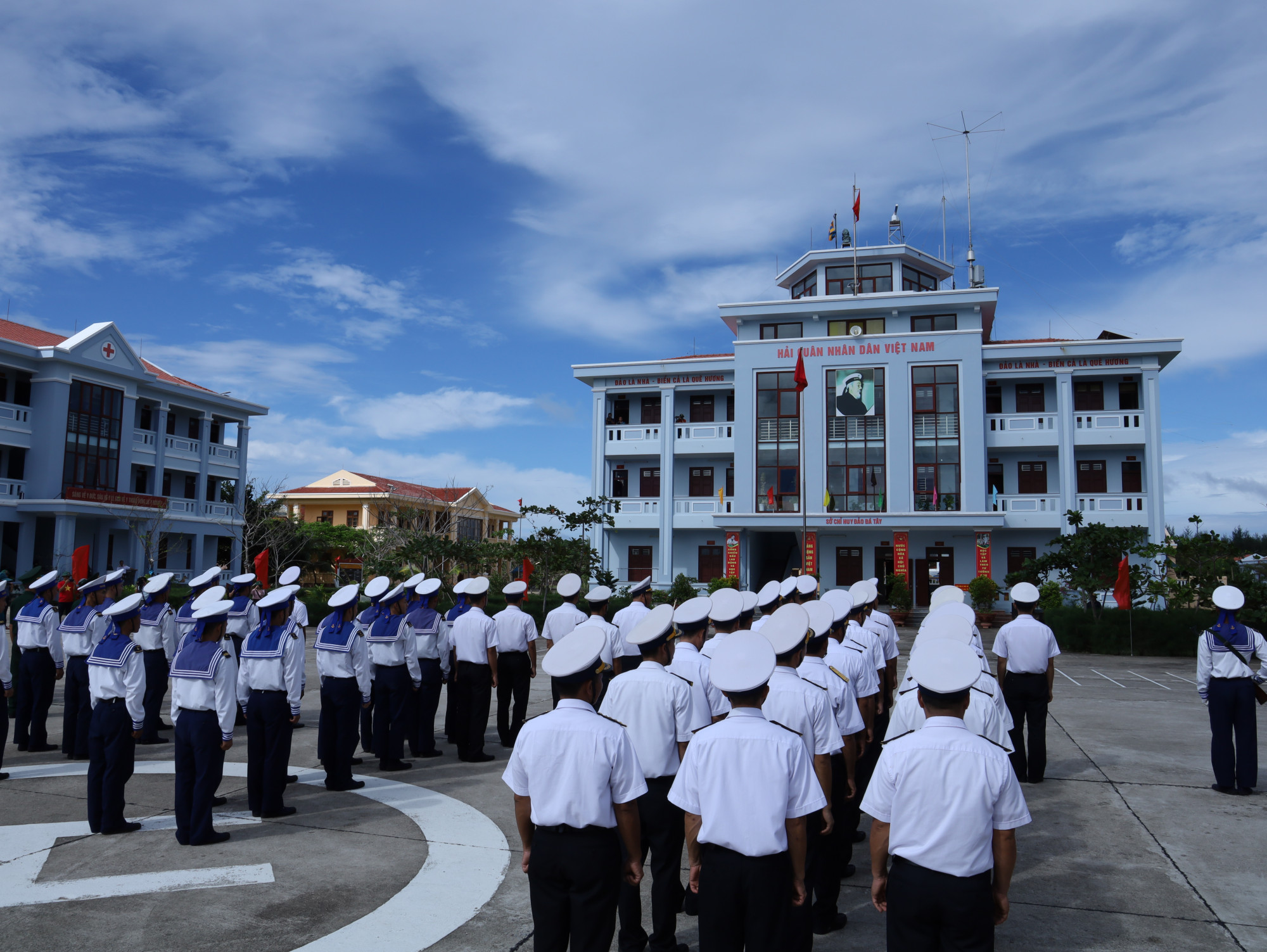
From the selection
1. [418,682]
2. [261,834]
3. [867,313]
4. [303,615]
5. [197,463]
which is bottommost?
[261,834]

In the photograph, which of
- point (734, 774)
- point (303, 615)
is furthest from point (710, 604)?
point (303, 615)

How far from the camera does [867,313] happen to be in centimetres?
3597

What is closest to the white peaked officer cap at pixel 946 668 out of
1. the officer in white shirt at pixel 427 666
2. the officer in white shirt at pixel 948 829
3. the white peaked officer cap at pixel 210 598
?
the officer in white shirt at pixel 948 829

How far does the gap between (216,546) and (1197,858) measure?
42.2 meters

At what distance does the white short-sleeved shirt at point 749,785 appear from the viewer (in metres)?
3.58

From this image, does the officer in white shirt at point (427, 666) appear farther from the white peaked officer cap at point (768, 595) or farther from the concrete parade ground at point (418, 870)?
the white peaked officer cap at point (768, 595)

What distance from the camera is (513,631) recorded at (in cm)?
1008

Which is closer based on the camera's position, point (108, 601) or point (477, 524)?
point (108, 601)

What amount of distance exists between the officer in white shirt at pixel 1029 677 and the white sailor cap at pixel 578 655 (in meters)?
6.08

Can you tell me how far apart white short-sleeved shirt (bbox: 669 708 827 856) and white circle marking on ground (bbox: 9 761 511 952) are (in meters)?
2.30

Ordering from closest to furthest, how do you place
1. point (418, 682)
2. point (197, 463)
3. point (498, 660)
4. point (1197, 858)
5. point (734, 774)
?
point (734, 774)
point (1197, 858)
point (418, 682)
point (498, 660)
point (197, 463)

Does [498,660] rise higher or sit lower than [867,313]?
lower

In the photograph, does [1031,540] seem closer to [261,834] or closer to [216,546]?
[261,834]

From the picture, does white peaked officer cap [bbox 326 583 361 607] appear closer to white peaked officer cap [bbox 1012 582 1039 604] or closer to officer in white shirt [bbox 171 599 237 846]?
officer in white shirt [bbox 171 599 237 846]
